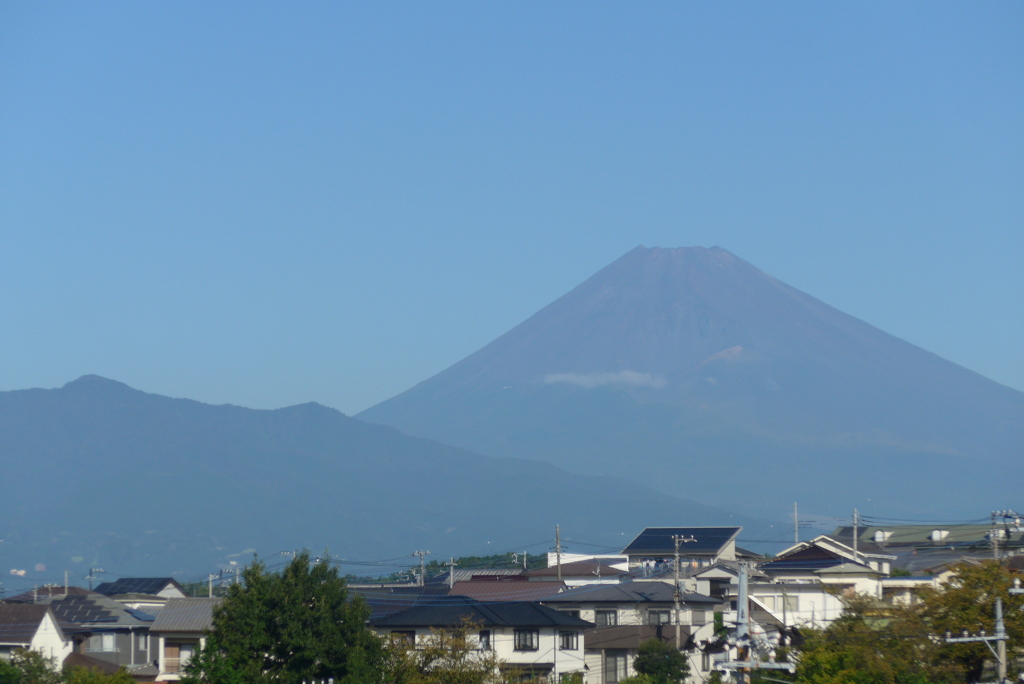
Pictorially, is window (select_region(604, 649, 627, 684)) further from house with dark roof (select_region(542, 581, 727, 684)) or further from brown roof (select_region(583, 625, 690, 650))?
brown roof (select_region(583, 625, 690, 650))

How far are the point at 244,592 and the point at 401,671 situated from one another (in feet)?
14.5

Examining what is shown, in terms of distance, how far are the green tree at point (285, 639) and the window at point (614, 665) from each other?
12.5 metres

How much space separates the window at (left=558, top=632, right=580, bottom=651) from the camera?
38219 mm

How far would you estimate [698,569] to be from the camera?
177 ft

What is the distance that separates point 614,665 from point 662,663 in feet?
10.6

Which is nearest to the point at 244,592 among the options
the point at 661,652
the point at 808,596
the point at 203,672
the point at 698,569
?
the point at 203,672

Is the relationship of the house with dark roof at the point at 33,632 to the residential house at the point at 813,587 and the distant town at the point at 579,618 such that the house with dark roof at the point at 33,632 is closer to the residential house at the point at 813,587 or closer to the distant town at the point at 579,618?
the distant town at the point at 579,618

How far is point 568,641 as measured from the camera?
3841cm

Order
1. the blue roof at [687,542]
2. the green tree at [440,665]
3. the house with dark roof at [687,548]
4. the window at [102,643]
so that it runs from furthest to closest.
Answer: the blue roof at [687,542] → the house with dark roof at [687,548] → the window at [102,643] → the green tree at [440,665]

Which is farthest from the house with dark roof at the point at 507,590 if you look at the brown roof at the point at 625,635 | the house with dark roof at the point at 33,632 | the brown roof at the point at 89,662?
the house with dark roof at the point at 33,632

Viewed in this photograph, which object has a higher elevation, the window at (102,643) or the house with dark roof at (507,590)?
the house with dark roof at (507,590)

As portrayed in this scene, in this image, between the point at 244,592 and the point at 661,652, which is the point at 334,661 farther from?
the point at 661,652

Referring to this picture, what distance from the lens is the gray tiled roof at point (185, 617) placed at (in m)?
38.3

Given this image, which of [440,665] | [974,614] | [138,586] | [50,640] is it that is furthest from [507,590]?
[138,586]
